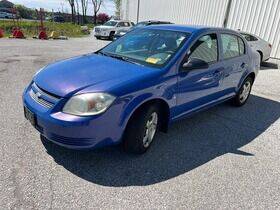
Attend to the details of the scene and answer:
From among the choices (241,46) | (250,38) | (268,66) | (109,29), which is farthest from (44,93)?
(109,29)

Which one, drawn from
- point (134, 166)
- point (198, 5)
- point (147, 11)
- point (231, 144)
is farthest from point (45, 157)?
point (147, 11)

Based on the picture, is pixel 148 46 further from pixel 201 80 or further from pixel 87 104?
pixel 87 104

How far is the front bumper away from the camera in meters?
2.82

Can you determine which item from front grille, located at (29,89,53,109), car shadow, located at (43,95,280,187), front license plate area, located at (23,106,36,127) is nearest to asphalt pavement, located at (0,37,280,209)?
car shadow, located at (43,95,280,187)

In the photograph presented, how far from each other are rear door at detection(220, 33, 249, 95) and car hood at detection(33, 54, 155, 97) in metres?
1.91

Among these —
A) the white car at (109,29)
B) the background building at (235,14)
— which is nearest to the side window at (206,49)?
the background building at (235,14)

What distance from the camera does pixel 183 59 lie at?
3.73 metres

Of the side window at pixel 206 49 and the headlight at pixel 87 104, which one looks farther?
the side window at pixel 206 49

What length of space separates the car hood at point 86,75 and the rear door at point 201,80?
651 mm

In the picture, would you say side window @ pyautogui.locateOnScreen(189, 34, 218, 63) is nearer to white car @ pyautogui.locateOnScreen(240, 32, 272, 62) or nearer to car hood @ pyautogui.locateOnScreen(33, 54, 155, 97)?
car hood @ pyautogui.locateOnScreen(33, 54, 155, 97)

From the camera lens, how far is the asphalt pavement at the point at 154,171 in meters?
2.71

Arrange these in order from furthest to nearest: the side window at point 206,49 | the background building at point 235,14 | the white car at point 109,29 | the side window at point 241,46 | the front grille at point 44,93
Result: the white car at point 109,29 → the background building at point 235,14 → the side window at point 241,46 → the side window at point 206,49 → the front grille at point 44,93

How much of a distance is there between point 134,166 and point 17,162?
4.46 feet

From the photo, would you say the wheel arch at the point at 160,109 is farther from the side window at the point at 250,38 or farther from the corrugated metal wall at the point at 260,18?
the corrugated metal wall at the point at 260,18
